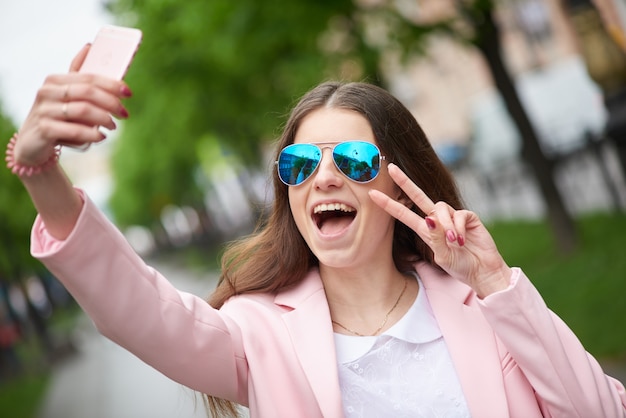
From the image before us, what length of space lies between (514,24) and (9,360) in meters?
25.9

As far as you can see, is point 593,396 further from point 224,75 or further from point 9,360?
point 9,360

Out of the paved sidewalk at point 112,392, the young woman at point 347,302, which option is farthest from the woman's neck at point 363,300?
the paved sidewalk at point 112,392

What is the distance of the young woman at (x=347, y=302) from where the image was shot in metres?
2.16

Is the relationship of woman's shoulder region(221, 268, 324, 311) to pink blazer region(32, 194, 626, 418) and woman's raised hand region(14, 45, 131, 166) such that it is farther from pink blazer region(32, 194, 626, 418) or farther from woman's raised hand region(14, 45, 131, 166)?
woman's raised hand region(14, 45, 131, 166)

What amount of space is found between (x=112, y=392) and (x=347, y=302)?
428 inches

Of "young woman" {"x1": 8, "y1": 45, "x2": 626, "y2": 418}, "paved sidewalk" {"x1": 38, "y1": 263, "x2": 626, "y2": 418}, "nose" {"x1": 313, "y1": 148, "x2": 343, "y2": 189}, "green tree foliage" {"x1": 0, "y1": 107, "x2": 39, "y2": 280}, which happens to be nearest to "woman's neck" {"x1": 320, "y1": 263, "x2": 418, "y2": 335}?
"young woman" {"x1": 8, "y1": 45, "x2": 626, "y2": 418}

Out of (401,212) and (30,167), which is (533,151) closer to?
(401,212)

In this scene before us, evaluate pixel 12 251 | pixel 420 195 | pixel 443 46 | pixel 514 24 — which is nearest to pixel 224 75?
pixel 12 251

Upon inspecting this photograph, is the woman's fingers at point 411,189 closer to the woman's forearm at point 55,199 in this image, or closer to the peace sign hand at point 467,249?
the peace sign hand at point 467,249

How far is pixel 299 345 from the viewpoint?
2578mm

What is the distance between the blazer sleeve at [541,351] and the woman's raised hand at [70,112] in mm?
1253

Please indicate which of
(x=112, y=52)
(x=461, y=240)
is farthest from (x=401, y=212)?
(x=112, y=52)

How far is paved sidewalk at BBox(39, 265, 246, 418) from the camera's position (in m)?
9.83

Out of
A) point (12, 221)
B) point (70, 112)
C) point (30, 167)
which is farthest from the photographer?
point (12, 221)
